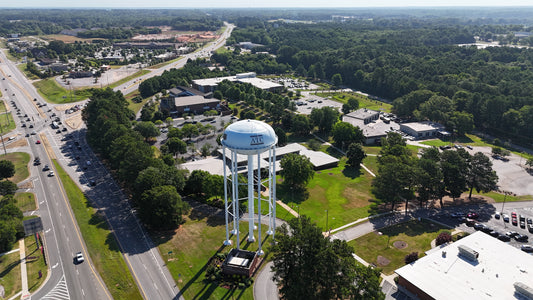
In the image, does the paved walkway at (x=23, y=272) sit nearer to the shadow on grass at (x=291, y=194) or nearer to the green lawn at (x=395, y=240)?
the shadow on grass at (x=291, y=194)

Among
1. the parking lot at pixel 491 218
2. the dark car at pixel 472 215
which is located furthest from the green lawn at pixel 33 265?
the dark car at pixel 472 215

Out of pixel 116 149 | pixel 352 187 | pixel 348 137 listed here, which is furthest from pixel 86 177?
pixel 348 137

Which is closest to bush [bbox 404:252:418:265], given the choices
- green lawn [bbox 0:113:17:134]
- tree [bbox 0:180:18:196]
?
tree [bbox 0:180:18:196]

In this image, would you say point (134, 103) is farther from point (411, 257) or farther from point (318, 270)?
point (411, 257)

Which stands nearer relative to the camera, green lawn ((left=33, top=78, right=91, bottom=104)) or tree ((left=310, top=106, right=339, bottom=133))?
tree ((left=310, top=106, right=339, bottom=133))

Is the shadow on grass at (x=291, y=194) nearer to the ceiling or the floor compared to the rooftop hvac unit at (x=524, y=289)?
nearer to the floor

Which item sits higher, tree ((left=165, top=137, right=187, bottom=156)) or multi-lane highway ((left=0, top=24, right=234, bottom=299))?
tree ((left=165, top=137, right=187, bottom=156))

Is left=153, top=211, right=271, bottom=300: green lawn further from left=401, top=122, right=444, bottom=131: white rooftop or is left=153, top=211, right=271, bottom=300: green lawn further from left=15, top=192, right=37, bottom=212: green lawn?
left=401, top=122, right=444, bottom=131: white rooftop
